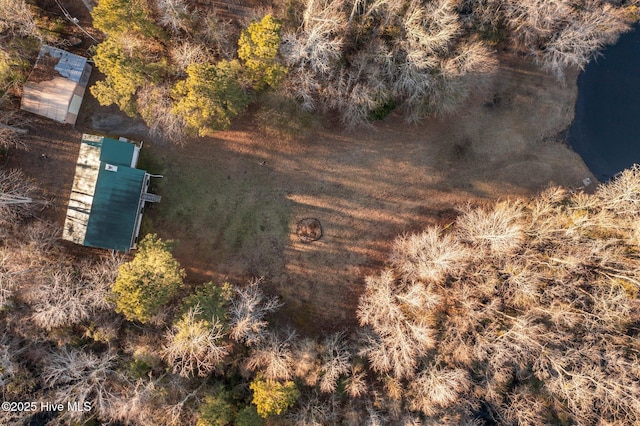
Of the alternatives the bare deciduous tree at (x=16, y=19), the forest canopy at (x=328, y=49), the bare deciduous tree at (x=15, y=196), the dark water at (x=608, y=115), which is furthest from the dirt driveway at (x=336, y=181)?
the bare deciduous tree at (x=16, y=19)

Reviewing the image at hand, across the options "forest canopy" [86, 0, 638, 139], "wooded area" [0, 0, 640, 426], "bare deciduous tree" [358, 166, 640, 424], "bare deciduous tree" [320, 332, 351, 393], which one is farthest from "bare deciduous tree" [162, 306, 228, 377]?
A: "forest canopy" [86, 0, 638, 139]

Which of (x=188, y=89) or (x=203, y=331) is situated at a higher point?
(x=188, y=89)

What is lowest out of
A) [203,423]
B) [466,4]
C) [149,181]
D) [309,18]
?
[203,423]

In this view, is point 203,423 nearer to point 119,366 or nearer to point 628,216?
point 119,366

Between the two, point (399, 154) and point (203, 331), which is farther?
point (399, 154)

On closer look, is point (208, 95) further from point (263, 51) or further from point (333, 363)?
point (333, 363)

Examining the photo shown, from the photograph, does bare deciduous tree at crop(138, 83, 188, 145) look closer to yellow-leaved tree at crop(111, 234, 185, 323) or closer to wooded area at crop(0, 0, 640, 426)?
wooded area at crop(0, 0, 640, 426)

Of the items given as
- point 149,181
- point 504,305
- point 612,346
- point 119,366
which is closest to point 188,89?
point 149,181
